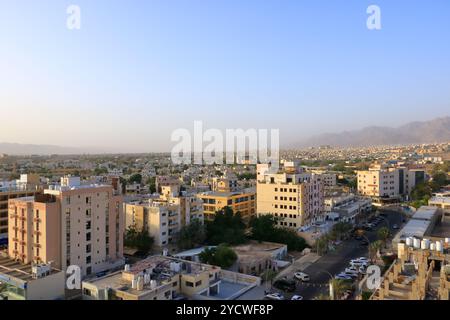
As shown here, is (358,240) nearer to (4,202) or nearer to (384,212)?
(384,212)

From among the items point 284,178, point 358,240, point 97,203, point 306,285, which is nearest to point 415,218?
point 358,240

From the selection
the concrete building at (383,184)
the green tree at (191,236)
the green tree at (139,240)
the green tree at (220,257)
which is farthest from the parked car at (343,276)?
the concrete building at (383,184)

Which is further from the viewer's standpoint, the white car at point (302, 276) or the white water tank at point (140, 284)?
the white car at point (302, 276)

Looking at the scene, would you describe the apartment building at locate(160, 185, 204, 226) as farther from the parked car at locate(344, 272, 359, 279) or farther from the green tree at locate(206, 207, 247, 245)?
the parked car at locate(344, 272, 359, 279)

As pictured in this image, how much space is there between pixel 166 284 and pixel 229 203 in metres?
16.0

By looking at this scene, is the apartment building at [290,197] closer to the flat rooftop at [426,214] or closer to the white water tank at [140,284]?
the flat rooftop at [426,214]

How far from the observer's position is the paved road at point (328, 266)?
17312 mm

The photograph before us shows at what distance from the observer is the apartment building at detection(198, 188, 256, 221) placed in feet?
98.1

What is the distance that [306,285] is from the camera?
1808 centimetres

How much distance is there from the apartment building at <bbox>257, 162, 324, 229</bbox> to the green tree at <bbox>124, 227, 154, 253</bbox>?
9.77 m

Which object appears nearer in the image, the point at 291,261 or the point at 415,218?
the point at 291,261

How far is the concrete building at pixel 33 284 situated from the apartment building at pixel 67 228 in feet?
6.04

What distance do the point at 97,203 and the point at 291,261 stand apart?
35.8ft
